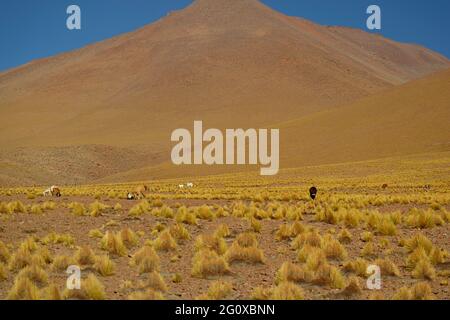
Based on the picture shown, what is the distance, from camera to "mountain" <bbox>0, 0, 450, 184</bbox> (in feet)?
271

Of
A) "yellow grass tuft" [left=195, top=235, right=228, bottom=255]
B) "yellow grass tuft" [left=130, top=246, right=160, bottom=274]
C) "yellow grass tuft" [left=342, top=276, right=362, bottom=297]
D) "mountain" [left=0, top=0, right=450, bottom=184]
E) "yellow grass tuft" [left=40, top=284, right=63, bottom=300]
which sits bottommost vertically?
"yellow grass tuft" [left=342, top=276, right=362, bottom=297]

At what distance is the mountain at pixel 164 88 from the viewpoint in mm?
82750

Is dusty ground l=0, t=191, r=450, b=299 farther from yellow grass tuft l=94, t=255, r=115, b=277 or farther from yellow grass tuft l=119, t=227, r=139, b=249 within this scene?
yellow grass tuft l=119, t=227, r=139, b=249

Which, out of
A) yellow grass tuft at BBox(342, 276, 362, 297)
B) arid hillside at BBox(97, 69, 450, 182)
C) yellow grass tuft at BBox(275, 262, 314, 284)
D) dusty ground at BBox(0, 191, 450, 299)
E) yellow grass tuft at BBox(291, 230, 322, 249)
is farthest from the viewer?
arid hillside at BBox(97, 69, 450, 182)

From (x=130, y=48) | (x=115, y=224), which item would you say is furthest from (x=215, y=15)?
(x=115, y=224)

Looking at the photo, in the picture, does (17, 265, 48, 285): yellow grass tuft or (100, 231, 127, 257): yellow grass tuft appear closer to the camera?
(17, 265, 48, 285): yellow grass tuft

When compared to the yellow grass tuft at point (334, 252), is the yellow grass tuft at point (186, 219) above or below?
above

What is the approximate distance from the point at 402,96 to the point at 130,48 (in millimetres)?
92432

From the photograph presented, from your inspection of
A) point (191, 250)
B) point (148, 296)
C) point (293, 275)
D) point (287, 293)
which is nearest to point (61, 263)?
point (148, 296)

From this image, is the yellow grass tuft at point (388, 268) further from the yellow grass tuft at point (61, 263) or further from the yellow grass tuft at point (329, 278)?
the yellow grass tuft at point (61, 263)

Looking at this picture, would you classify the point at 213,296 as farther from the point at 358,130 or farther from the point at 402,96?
the point at 402,96

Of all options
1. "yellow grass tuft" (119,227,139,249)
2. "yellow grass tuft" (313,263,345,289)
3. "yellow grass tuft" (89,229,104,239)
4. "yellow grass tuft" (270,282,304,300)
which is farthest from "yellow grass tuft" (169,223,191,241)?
"yellow grass tuft" (270,282,304,300)

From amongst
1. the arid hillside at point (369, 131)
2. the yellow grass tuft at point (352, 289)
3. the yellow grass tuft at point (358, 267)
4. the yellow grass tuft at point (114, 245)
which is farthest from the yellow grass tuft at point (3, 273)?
the arid hillside at point (369, 131)

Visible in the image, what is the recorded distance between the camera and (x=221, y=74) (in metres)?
123
